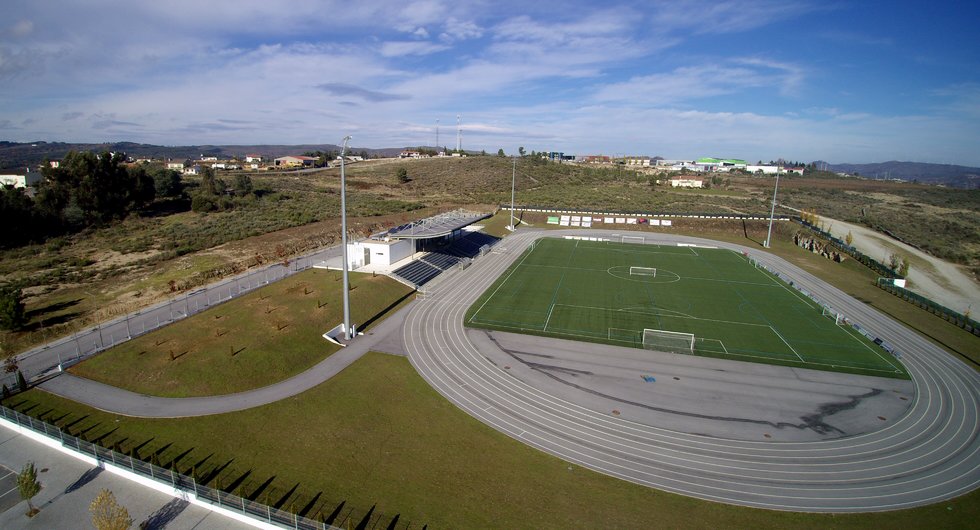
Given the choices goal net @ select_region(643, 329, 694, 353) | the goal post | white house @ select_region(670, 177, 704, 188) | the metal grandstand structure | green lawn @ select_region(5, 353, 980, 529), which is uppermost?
white house @ select_region(670, 177, 704, 188)

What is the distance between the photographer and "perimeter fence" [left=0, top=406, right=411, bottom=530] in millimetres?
15008

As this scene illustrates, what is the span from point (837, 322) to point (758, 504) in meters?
26.3

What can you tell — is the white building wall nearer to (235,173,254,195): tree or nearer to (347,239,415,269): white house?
(347,239,415,269): white house

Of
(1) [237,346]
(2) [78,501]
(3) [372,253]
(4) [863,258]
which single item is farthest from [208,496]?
(4) [863,258]

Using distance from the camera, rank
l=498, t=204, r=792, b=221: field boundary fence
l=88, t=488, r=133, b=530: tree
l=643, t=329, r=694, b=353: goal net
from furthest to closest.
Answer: l=498, t=204, r=792, b=221: field boundary fence
l=643, t=329, r=694, b=353: goal net
l=88, t=488, r=133, b=530: tree

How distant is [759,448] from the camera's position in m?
20.6

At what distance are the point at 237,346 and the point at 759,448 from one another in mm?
28668

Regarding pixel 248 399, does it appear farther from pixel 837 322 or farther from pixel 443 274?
pixel 837 322

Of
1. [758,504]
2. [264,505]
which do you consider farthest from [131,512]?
[758,504]

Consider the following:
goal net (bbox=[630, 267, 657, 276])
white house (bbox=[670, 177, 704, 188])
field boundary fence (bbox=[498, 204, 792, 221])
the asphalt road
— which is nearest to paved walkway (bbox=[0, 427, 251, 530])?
the asphalt road

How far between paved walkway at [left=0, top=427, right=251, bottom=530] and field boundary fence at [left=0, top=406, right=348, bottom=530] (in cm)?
22

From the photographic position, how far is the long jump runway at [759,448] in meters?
18.1

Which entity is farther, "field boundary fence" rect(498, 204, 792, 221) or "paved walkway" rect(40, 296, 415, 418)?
"field boundary fence" rect(498, 204, 792, 221)

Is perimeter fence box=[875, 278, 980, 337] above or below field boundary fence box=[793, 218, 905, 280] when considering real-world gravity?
below
